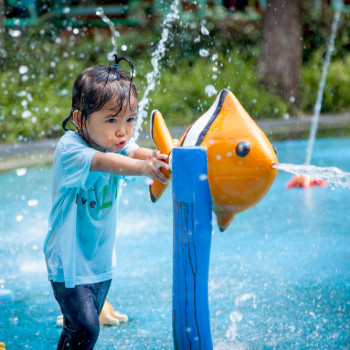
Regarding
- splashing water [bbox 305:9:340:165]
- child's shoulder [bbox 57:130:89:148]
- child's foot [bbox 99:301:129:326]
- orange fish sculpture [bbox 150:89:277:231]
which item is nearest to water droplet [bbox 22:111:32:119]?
splashing water [bbox 305:9:340:165]

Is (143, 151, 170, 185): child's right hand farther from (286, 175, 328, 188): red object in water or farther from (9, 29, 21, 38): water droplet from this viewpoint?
(9, 29, 21, 38): water droplet

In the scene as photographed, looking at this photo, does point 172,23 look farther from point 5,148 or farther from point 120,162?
point 120,162

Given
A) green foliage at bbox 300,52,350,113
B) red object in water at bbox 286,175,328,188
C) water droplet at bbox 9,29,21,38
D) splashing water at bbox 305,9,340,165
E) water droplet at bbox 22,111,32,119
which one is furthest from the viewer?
green foliage at bbox 300,52,350,113

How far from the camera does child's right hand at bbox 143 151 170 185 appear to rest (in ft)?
6.56

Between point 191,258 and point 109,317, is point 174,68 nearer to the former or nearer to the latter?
point 109,317

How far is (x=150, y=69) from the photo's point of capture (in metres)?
13.0

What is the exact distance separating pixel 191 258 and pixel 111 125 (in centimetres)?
54

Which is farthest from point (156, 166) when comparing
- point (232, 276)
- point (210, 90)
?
point (210, 90)

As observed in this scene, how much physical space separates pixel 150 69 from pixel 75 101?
10941 millimetres

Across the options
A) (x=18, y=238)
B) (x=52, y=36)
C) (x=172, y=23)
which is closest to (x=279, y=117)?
(x=172, y=23)

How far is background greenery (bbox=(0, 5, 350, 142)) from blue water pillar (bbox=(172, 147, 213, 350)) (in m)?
7.66

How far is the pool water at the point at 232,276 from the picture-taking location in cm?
278

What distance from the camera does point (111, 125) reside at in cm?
214

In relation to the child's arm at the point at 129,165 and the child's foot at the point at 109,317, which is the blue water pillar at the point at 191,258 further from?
the child's foot at the point at 109,317
